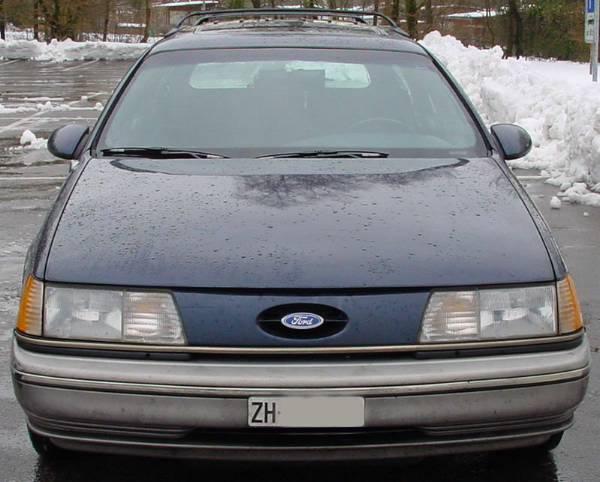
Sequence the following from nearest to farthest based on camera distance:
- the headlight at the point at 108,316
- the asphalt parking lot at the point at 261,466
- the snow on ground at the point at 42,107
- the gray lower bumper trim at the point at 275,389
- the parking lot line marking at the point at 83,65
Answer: the gray lower bumper trim at the point at 275,389 → the headlight at the point at 108,316 → the asphalt parking lot at the point at 261,466 → the snow on ground at the point at 42,107 → the parking lot line marking at the point at 83,65

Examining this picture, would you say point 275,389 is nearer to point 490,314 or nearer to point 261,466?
point 261,466

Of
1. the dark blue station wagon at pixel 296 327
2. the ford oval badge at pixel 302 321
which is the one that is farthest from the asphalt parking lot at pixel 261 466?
the ford oval badge at pixel 302 321

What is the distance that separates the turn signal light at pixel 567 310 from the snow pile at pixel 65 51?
36724 millimetres

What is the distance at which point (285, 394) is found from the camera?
2.79 metres

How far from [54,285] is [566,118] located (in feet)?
28.2

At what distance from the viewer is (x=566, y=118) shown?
10.6m

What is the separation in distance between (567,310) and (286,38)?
7.26 feet

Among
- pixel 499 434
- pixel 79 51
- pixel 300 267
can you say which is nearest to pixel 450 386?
pixel 499 434

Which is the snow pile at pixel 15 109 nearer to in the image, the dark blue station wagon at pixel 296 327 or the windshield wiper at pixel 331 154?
the windshield wiper at pixel 331 154

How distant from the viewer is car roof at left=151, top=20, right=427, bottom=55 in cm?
464

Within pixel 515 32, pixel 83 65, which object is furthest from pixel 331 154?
pixel 515 32

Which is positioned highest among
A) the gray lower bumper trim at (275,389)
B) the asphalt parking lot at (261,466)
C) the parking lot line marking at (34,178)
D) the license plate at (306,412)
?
the gray lower bumper trim at (275,389)

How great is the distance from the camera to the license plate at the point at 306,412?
2793 millimetres

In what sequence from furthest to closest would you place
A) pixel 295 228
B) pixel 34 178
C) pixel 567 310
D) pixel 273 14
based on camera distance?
pixel 34 178, pixel 273 14, pixel 295 228, pixel 567 310
